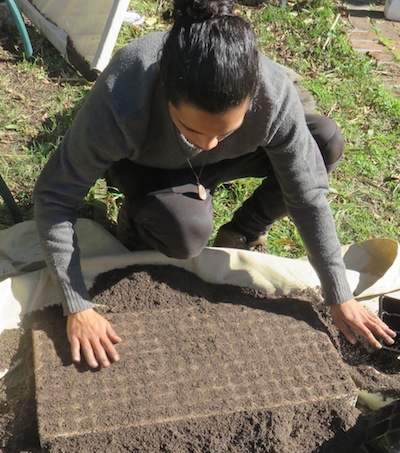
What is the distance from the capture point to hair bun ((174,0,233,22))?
4.23 feet

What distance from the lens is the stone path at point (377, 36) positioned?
3.47 metres

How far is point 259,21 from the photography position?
3.65 m

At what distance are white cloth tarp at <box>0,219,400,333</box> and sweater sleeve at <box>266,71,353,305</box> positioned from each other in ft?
0.64

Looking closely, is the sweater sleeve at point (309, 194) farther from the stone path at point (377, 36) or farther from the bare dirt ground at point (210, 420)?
the stone path at point (377, 36)

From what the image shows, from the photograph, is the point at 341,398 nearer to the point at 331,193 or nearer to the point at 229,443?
the point at 229,443

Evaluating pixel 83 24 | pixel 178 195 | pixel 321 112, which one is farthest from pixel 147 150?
pixel 321 112

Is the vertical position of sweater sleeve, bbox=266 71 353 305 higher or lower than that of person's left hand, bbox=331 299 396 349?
higher

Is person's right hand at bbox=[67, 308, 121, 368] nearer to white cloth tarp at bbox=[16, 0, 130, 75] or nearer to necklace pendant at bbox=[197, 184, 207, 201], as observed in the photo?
necklace pendant at bbox=[197, 184, 207, 201]

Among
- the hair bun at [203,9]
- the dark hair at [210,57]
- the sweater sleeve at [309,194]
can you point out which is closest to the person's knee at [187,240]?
the sweater sleeve at [309,194]

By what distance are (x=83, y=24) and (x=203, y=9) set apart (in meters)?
1.78

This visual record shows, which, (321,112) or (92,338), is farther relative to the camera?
(321,112)

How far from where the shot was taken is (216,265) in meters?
2.01

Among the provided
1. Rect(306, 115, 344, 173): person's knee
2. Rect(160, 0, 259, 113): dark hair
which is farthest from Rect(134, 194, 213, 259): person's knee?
Rect(160, 0, 259, 113): dark hair

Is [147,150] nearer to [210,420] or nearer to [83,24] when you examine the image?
[210,420]
